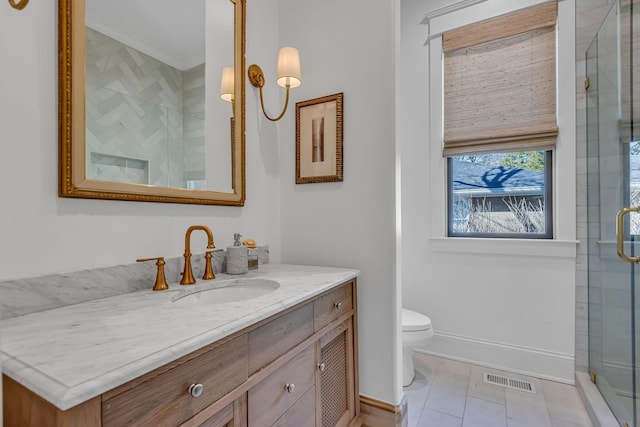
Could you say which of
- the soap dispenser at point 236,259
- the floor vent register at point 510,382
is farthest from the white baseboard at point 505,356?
the soap dispenser at point 236,259

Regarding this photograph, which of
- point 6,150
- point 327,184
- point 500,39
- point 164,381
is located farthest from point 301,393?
point 500,39

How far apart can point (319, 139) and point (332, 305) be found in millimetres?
891

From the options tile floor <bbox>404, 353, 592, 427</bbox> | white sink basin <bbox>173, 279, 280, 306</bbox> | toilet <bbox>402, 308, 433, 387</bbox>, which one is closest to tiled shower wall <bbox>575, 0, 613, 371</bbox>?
tile floor <bbox>404, 353, 592, 427</bbox>

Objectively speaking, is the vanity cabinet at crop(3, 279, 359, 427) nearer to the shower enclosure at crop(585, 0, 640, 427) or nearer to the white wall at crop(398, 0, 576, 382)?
the white wall at crop(398, 0, 576, 382)

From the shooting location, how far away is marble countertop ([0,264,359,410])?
51 centimetres

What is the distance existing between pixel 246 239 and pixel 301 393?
79cm

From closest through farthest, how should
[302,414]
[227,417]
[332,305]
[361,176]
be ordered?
1. [227,417]
2. [302,414]
3. [332,305]
4. [361,176]

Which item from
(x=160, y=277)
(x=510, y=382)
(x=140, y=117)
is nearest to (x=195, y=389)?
(x=160, y=277)

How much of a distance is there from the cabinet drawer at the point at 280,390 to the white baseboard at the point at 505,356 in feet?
3.92

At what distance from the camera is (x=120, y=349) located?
24.3 inches

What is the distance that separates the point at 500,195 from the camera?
92.2 inches

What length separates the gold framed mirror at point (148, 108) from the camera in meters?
0.97

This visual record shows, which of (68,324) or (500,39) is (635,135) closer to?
(500,39)

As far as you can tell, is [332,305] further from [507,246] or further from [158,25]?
[507,246]
